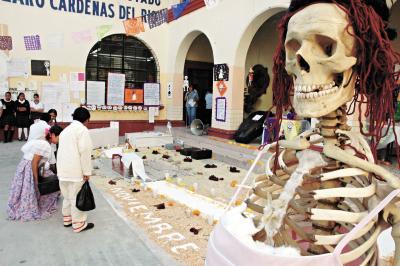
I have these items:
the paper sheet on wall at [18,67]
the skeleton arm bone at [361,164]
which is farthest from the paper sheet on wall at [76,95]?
the skeleton arm bone at [361,164]

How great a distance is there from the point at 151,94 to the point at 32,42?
451cm

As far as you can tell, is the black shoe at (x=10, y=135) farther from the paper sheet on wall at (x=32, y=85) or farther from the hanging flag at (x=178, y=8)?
the hanging flag at (x=178, y=8)

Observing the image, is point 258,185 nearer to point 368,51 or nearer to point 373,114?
point 373,114

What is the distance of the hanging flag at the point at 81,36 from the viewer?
11.7 m

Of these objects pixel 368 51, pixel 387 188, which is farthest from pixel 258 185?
pixel 368 51

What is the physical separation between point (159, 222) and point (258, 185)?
289cm

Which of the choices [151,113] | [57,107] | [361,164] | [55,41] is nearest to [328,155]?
[361,164]

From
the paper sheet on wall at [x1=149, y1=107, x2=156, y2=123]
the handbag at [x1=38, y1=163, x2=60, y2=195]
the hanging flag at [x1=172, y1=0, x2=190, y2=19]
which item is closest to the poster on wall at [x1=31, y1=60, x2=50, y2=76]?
the paper sheet on wall at [x1=149, y1=107, x2=156, y2=123]

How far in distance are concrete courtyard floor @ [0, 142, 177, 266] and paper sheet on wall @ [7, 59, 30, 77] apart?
301 inches

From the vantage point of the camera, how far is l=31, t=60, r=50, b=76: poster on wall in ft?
36.7

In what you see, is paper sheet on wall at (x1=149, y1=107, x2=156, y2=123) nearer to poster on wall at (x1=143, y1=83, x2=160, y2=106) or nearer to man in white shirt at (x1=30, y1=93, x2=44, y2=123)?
poster on wall at (x1=143, y1=83, x2=160, y2=106)

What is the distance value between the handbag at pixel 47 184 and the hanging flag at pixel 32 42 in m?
8.08

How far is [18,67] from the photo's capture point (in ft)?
35.9

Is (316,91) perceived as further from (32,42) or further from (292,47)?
(32,42)
